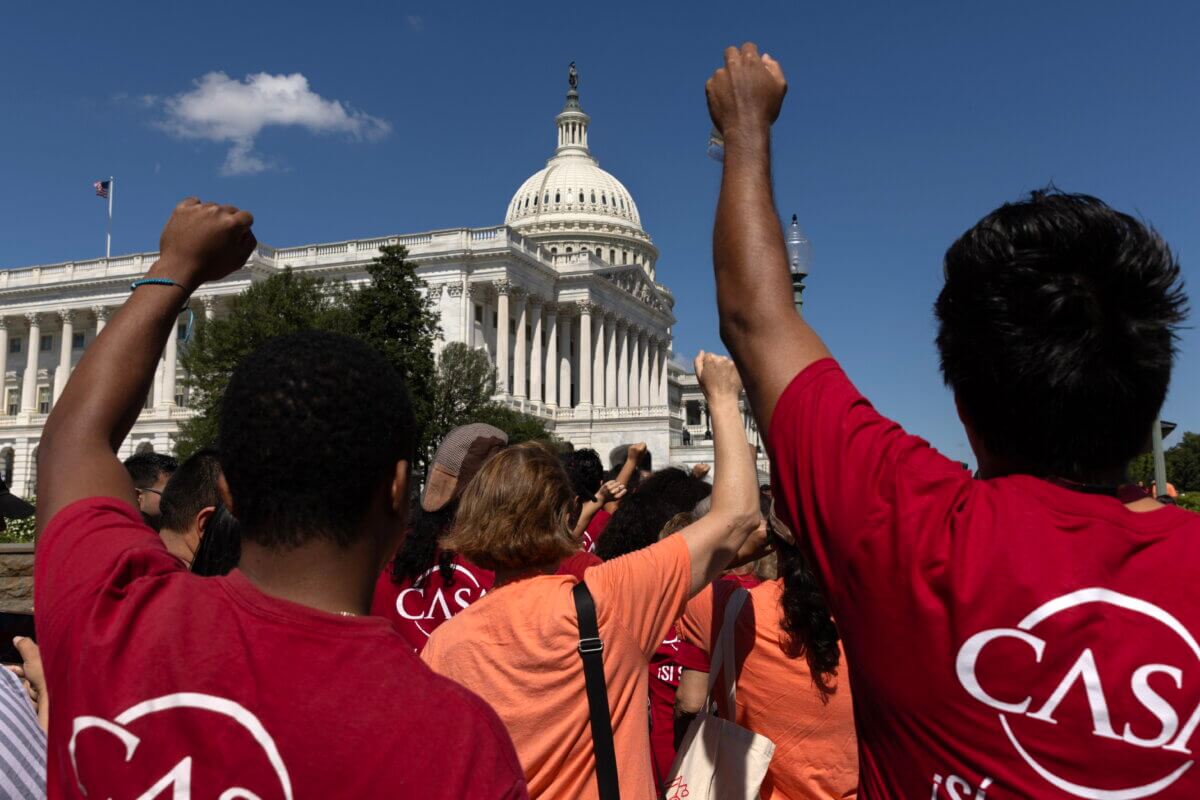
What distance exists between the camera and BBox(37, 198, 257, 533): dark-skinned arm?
1958 mm

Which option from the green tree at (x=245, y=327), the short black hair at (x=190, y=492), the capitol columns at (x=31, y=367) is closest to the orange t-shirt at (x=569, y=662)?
the short black hair at (x=190, y=492)

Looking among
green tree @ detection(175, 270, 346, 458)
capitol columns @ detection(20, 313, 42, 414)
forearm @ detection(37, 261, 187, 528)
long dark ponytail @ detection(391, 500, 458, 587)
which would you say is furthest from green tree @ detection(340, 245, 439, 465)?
capitol columns @ detection(20, 313, 42, 414)

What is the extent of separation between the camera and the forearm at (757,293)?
1893 mm

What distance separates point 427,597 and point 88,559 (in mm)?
2579

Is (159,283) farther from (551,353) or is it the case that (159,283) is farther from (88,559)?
(551,353)

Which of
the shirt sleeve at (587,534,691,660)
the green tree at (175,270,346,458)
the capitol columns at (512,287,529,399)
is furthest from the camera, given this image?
the capitol columns at (512,287,529,399)

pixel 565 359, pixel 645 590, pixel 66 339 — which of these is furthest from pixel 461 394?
pixel 645 590

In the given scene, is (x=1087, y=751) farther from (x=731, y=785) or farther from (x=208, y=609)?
(x=731, y=785)

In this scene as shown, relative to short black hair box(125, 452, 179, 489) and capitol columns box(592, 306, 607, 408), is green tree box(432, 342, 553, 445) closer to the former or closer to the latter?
capitol columns box(592, 306, 607, 408)

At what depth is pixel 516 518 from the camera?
3355 mm

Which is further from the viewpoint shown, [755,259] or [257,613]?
[755,259]

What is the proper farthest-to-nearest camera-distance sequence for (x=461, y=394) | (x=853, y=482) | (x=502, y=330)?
(x=502, y=330)
(x=461, y=394)
(x=853, y=482)

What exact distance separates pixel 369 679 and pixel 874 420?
3.14 ft

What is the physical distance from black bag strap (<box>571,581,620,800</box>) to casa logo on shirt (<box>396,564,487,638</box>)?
4.43 feet
